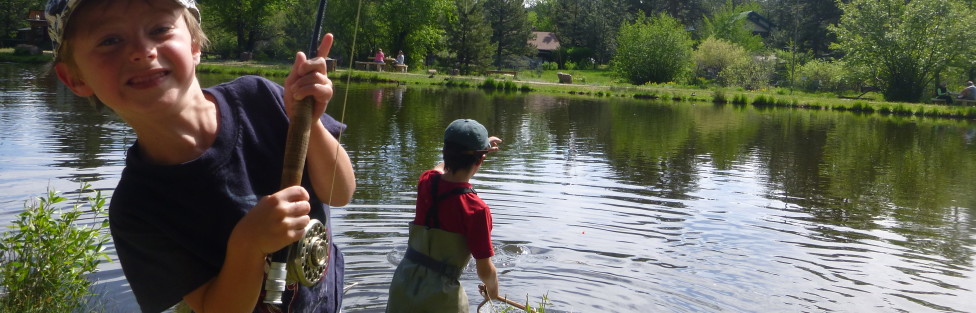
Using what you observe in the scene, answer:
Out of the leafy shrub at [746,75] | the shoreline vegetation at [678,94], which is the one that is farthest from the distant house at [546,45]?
the shoreline vegetation at [678,94]

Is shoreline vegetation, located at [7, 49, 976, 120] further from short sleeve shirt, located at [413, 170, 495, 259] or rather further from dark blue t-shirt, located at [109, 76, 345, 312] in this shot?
dark blue t-shirt, located at [109, 76, 345, 312]

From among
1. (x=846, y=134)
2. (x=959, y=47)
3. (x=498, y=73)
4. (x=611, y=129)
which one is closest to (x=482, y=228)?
(x=611, y=129)

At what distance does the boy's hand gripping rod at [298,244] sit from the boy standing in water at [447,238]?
2460 mm

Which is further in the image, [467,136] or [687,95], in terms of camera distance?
[687,95]

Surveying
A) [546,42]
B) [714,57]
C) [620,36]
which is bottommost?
[714,57]

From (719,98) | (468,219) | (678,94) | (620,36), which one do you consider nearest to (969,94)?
(719,98)

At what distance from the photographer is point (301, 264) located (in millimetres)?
2133

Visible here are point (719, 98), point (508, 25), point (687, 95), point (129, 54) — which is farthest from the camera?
point (508, 25)

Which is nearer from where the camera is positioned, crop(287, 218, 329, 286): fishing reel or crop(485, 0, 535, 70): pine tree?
crop(287, 218, 329, 286): fishing reel

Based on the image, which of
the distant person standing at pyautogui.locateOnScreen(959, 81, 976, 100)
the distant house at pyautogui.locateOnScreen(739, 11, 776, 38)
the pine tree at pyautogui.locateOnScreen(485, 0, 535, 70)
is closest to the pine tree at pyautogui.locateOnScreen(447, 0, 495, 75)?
the pine tree at pyautogui.locateOnScreen(485, 0, 535, 70)

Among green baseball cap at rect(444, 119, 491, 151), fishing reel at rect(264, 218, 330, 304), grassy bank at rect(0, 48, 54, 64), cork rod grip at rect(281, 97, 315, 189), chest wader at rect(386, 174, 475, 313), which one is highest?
grassy bank at rect(0, 48, 54, 64)

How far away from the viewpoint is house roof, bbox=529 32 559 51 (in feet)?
265

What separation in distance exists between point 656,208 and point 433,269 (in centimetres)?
768

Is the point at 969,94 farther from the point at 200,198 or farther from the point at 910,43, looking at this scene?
the point at 200,198
